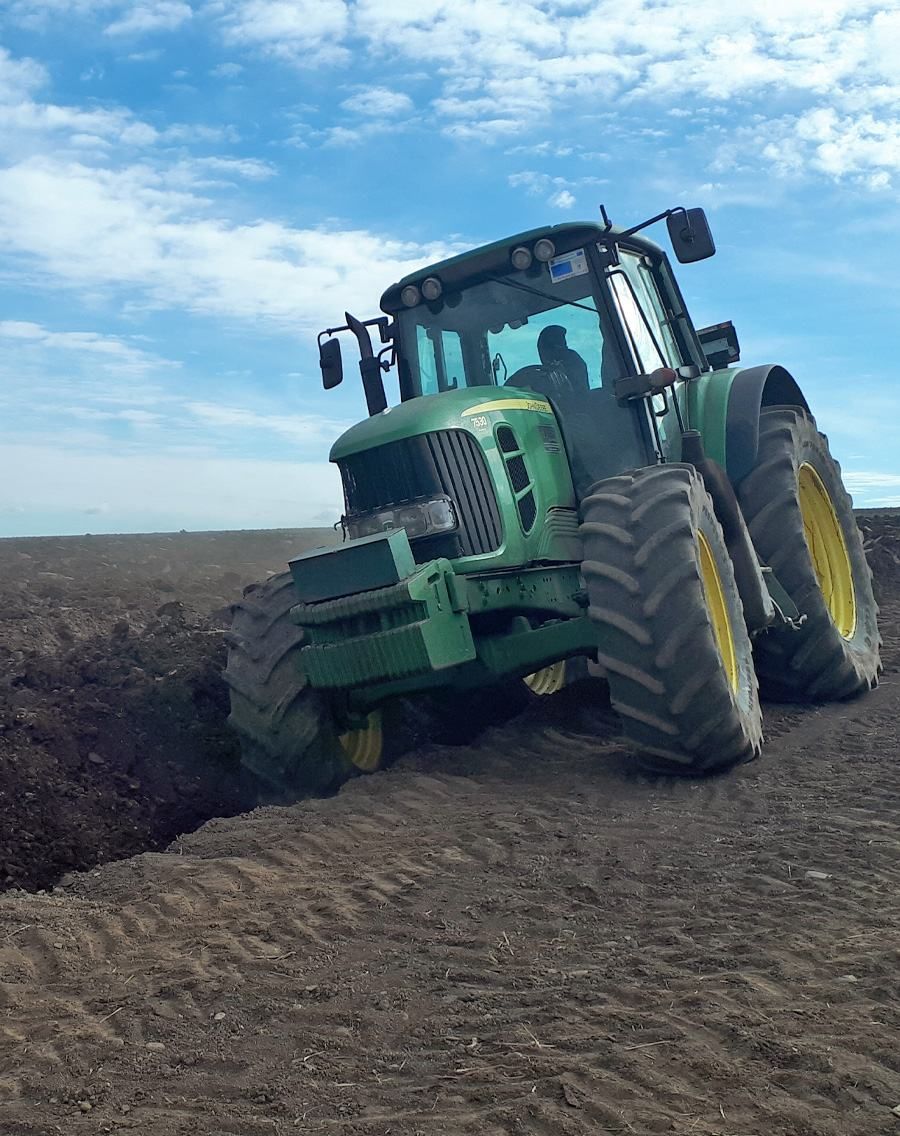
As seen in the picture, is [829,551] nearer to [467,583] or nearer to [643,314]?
[643,314]

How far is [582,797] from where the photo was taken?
544 cm

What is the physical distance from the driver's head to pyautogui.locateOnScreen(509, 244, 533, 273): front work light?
1.34 feet

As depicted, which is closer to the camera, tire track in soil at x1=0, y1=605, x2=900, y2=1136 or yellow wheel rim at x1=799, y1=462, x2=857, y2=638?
tire track in soil at x1=0, y1=605, x2=900, y2=1136

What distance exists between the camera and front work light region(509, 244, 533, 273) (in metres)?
6.56

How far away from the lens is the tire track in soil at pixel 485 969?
106 inches

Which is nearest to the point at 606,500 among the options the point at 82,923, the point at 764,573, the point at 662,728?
the point at 662,728

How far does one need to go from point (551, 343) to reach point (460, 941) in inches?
159

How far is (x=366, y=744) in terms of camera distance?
679 cm

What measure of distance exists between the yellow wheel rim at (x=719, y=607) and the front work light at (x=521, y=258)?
1882mm

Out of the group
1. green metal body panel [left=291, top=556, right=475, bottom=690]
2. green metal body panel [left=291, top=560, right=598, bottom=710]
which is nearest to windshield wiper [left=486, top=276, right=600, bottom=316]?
green metal body panel [left=291, top=560, right=598, bottom=710]

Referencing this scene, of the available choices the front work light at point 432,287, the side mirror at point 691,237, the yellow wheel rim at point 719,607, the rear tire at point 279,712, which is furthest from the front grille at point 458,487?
the side mirror at point 691,237

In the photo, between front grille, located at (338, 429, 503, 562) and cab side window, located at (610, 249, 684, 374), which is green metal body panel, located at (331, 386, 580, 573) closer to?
front grille, located at (338, 429, 503, 562)

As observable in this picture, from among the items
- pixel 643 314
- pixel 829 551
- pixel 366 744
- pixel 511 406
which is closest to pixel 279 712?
pixel 366 744

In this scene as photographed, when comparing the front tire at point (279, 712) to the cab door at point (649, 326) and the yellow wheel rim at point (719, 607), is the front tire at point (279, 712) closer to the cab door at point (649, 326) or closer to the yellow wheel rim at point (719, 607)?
the yellow wheel rim at point (719, 607)
